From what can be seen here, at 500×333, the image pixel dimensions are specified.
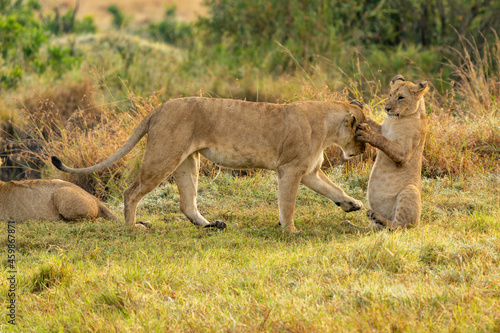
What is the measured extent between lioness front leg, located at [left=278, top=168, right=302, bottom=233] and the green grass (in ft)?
0.46

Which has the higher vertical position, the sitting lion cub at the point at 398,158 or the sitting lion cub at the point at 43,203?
the sitting lion cub at the point at 398,158

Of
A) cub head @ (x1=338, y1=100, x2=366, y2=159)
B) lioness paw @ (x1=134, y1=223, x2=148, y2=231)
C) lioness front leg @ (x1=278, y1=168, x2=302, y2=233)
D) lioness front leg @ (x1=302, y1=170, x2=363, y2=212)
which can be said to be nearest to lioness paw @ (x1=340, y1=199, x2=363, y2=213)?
lioness front leg @ (x1=302, y1=170, x2=363, y2=212)

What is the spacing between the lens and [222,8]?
1683 centimetres

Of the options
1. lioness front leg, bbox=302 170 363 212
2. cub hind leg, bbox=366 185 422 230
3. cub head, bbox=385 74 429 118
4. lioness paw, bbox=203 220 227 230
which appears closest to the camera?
cub hind leg, bbox=366 185 422 230

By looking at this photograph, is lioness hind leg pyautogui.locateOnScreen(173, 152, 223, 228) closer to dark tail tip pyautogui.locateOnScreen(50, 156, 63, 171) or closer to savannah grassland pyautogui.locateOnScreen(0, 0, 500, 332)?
savannah grassland pyautogui.locateOnScreen(0, 0, 500, 332)

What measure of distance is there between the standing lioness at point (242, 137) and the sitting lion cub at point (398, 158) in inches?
13.5

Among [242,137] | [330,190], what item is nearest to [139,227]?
[242,137]

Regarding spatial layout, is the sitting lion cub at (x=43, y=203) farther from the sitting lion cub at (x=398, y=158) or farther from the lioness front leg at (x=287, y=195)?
the sitting lion cub at (x=398, y=158)

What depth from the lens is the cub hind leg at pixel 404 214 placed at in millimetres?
5641

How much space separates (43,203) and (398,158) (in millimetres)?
3696

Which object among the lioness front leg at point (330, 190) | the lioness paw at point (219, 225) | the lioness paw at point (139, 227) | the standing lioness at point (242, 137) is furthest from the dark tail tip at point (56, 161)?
the lioness front leg at point (330, 190)

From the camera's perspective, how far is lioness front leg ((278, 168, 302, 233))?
19.0 feet

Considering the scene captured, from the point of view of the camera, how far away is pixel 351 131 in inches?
235

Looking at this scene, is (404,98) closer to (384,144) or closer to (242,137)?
(384,144)
